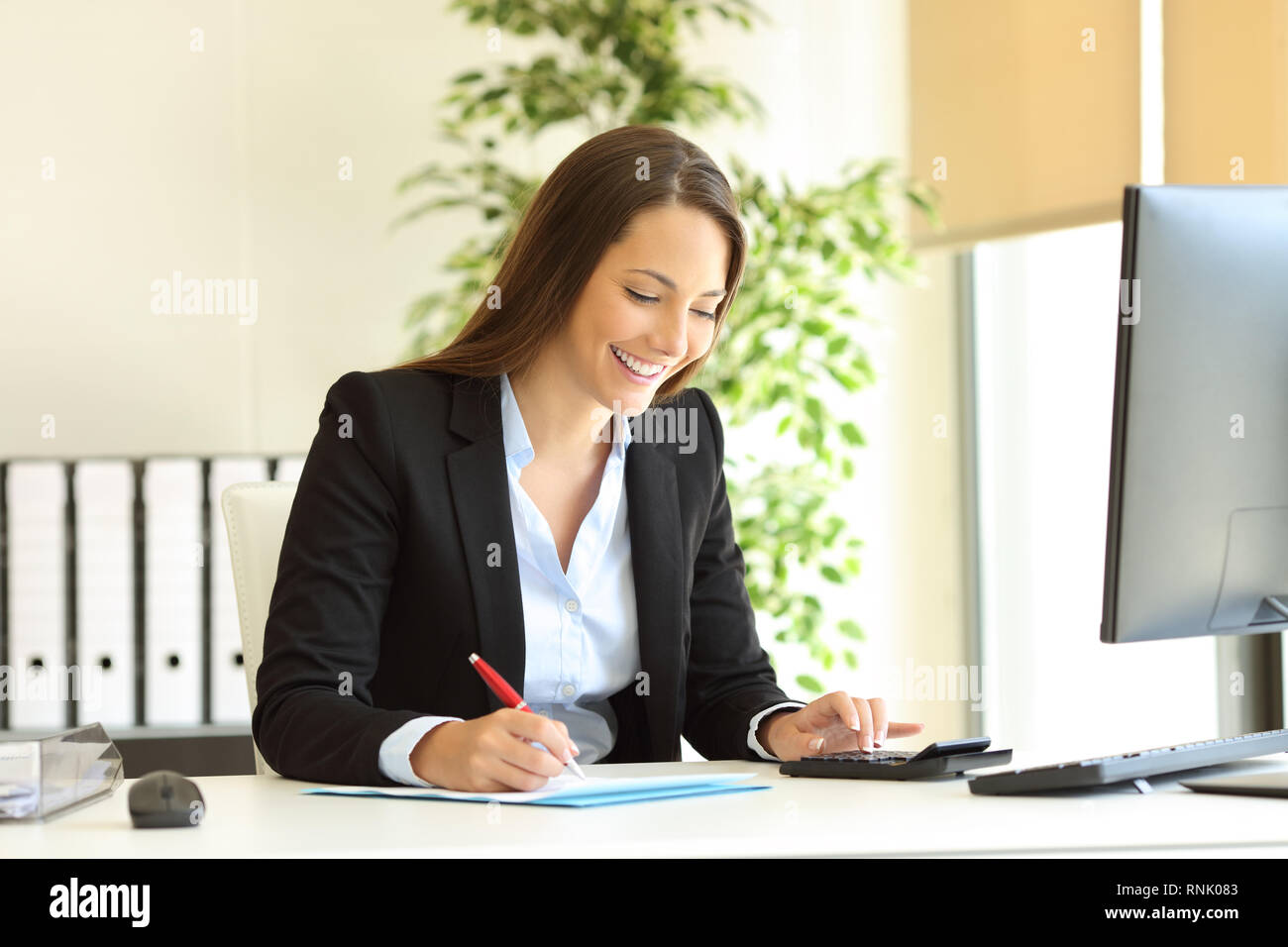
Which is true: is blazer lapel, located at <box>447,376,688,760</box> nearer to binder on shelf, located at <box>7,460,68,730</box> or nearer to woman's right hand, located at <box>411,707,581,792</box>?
woman's right hand, located at <box>411,707,581,792</box>

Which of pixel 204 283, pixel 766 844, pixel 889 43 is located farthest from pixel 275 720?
pixel 889 43

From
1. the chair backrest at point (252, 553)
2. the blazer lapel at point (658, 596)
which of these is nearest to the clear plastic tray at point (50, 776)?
the chair backrest at point (252, 553)

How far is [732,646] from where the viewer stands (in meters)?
1.64

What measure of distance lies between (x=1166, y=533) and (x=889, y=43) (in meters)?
2.59

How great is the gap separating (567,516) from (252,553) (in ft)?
1.14

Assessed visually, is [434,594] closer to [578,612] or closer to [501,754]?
[578,612]

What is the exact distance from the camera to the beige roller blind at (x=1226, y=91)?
233 cm

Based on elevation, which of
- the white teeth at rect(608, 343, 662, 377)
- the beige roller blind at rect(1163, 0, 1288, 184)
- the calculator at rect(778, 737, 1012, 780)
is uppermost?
the beige roller blind at rect(1163, 0, 1288, 184)

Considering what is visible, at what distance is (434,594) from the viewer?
142 centimetres

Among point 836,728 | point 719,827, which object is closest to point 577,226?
point 836,728

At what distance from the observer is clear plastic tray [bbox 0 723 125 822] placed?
0.97 m

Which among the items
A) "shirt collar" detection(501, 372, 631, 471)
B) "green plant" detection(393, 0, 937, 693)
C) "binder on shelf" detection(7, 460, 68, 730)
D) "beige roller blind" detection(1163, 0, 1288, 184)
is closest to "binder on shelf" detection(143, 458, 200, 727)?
"binder on shelf" detection(7, 460, 68, 730)

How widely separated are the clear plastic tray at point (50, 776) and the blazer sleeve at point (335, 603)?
0.19m

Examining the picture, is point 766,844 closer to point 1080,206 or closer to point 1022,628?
point 1080,206
